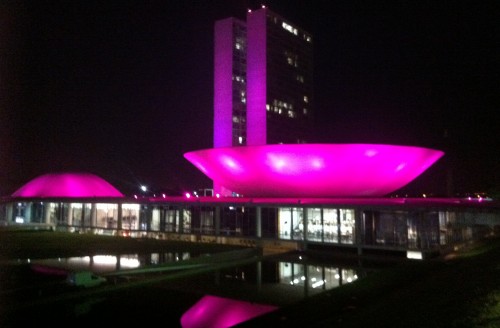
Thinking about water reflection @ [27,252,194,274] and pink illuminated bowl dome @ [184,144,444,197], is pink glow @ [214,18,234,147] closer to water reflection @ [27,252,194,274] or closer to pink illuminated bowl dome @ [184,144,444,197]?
pink illuminated bowl dome @ [184,144,444,197]

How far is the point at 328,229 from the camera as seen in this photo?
1711 cm

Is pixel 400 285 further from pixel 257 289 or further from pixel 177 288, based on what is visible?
pixel 177 288

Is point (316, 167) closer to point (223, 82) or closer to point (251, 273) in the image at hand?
point (251, 273)

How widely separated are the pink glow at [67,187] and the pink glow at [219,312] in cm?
2472

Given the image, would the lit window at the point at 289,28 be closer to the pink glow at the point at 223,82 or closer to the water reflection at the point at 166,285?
the pink glow at the point at 223,82

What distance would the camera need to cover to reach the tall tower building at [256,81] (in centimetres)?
6475

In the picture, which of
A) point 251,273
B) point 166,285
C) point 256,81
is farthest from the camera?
point 256,81

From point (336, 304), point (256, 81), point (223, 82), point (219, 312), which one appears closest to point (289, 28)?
point (256, 81)

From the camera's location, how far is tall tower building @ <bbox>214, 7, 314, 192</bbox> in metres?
64.8

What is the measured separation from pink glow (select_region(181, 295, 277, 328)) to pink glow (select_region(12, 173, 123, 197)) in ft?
81.1

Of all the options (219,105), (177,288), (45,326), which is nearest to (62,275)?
(177,288)

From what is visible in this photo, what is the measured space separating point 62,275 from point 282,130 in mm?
62948

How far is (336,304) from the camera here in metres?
7.44

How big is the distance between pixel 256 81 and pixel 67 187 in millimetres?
41134
